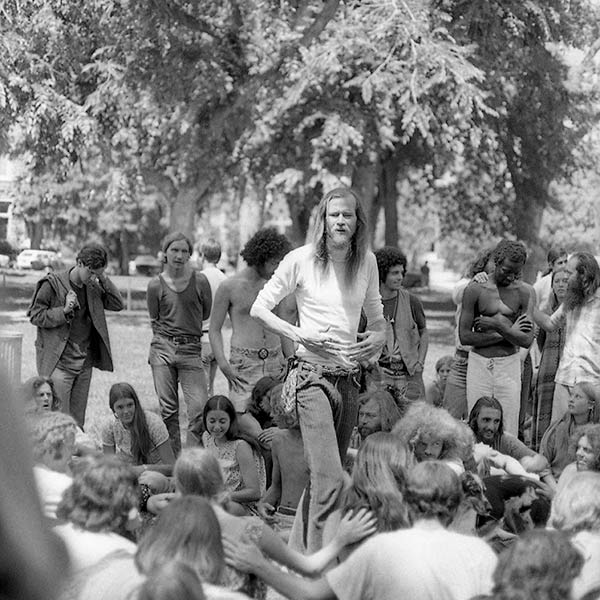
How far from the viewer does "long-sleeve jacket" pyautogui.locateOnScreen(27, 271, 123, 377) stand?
8.70 metres

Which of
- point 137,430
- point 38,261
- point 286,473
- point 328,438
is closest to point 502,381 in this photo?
point 286,473

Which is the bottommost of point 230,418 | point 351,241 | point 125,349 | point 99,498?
point 125,349

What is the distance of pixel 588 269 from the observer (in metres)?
7.94

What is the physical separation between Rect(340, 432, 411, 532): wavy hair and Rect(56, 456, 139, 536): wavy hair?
982mm

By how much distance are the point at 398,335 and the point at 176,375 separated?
5.50 ft

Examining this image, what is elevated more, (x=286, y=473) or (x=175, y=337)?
(x=175, y=337)

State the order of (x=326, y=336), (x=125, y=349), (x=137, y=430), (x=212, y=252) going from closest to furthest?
(x=326, y=336)
(x=137, y=430)
(x=212, y=252)
(x=125, y=349)

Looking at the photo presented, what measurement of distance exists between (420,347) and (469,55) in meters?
10.2

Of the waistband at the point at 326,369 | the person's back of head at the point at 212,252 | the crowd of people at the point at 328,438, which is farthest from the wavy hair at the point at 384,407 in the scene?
the person's back of head at the point at 212,252

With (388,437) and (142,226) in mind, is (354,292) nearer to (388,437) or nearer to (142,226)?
(388,437)

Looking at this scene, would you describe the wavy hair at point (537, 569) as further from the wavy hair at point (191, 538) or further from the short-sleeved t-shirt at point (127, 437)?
the short-sleeved t-shirt at point (127, 437)

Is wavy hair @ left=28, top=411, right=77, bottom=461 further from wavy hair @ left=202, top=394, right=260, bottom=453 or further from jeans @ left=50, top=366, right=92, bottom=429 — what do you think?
jeans @ left=50, top=366, right=92, bottom=429

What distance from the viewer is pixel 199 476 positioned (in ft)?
14.7

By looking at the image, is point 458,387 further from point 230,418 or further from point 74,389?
point 74,389
